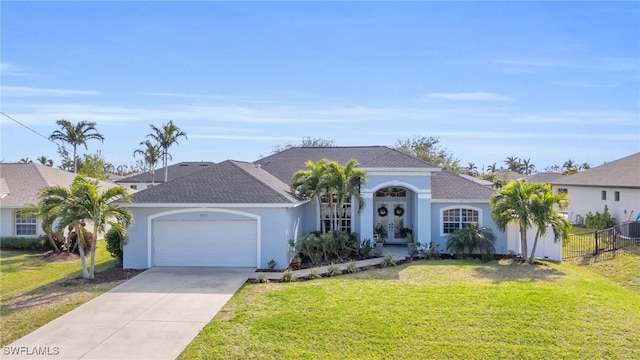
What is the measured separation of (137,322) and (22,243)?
1613 centimetres

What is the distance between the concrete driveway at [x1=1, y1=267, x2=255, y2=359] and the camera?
8.09 meters

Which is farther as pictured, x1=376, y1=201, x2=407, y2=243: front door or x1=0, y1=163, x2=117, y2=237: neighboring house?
x1=0, y1=163, x2=117, y2=237: neighboring house

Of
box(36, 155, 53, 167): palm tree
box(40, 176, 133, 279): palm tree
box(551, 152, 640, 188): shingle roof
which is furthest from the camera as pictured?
box(36, 155, 53, 167): palm tree

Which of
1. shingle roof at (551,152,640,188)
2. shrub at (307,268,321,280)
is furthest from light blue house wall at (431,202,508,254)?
shingle roof at (551,152,640,188)

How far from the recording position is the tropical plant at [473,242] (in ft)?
56.2

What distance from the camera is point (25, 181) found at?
23859 mm

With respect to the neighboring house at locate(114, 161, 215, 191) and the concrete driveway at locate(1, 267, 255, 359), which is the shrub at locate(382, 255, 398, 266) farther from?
the neighboring house at locate(114, 161, 215, 191)

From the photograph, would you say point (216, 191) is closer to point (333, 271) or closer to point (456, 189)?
point (333, 271)

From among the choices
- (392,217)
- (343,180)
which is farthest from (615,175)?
(343,180)

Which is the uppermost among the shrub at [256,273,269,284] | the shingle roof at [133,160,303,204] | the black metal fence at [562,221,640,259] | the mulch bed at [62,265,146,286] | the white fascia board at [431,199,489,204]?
the shingle roof at [133,160,303,204]

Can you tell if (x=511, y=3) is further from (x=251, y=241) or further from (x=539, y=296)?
(x=251, y=241)

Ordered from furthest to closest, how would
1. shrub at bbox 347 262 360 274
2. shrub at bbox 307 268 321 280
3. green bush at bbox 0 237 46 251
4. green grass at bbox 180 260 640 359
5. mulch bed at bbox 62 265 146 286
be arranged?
green bush at bbox 0 237 46 251
shrub at bbox 347 262 360 274
shrub at bbox 307 268 321 280
mulch bed at bbox 62 265 146 286
green grass at bbox 180 260 640 359

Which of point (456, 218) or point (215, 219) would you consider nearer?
point (215, 219)

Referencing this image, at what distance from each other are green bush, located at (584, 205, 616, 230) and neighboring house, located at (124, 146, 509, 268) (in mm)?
12377
